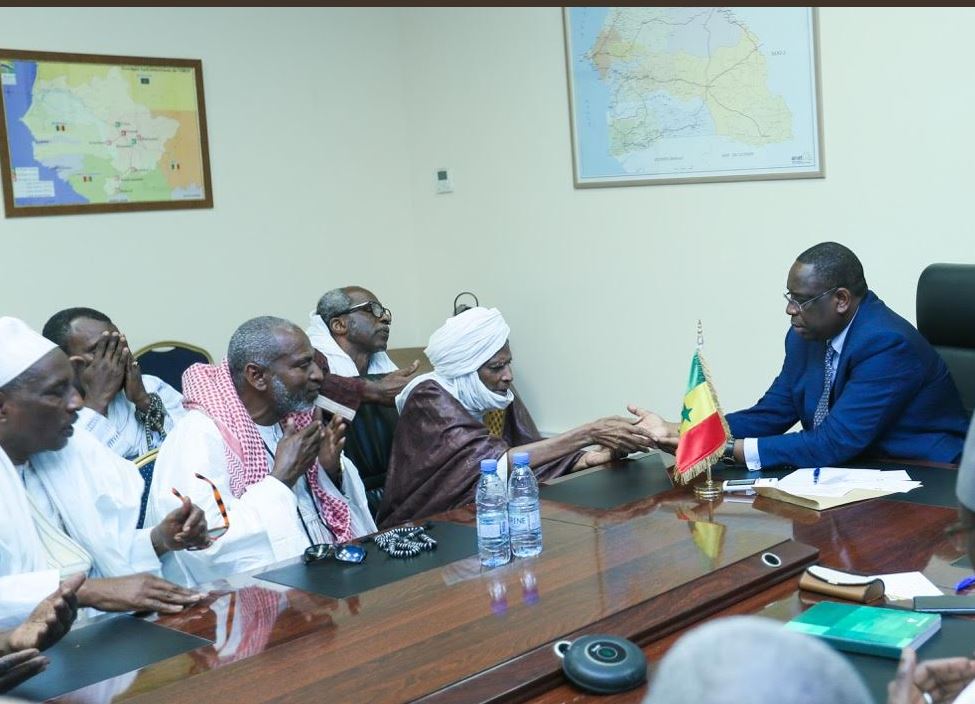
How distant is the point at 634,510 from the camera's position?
271 cm

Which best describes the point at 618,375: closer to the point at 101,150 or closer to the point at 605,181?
the point at 605,181

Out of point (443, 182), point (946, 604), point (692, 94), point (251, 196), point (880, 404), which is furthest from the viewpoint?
point (443, 182)

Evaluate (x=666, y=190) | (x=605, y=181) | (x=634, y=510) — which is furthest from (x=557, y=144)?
(x=634, y=510)

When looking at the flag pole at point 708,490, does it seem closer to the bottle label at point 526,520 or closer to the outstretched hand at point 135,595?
the bottle label at point 526,520

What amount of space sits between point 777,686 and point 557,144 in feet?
16.7

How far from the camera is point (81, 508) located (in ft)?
8.51

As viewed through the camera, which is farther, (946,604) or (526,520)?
(526,520)

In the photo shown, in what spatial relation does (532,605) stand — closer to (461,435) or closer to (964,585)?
(964,585)

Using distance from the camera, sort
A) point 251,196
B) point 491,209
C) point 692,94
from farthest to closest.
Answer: point 491,209 < point 251,196 < point 692,94

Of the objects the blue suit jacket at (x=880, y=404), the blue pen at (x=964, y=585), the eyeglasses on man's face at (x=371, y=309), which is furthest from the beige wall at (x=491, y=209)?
the blue pen at (x=964, y=585)

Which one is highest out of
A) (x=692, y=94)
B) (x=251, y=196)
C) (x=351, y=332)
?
(x=692, y=94)

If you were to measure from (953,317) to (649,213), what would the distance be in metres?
2.00

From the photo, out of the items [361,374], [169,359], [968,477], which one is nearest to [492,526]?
[968,477]

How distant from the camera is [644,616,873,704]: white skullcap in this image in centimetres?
64
